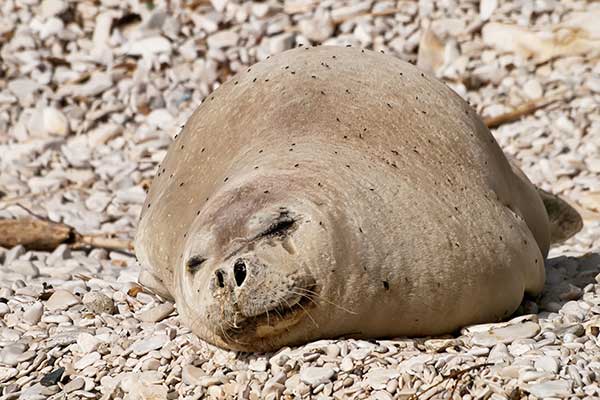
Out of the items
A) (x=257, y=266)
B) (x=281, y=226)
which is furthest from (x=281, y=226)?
(x=257, y=266)

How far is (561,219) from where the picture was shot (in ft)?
23.1

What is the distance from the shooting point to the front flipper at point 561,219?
276 inches

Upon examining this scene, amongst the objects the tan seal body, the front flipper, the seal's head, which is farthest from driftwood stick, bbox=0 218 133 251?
the seal's head

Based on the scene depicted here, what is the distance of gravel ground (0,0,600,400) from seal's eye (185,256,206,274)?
1.22ft

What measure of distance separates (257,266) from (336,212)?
0.42m

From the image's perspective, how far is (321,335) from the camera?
4.80 meters

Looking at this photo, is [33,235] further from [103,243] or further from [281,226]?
[281,226]

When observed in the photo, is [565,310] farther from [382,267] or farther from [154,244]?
[154,244]

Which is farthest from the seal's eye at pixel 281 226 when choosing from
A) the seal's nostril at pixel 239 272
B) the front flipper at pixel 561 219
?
the front flipper at pixel 561 219

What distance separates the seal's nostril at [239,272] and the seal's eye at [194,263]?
0.25 metres

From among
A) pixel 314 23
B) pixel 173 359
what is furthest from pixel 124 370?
pixel 314 23

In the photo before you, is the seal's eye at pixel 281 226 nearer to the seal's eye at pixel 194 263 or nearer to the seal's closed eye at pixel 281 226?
the seal's closed eye at pixel 281 226

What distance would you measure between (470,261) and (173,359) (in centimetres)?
129

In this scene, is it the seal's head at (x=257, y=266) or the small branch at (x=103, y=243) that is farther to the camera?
the small branch at (x=103, y=243)
